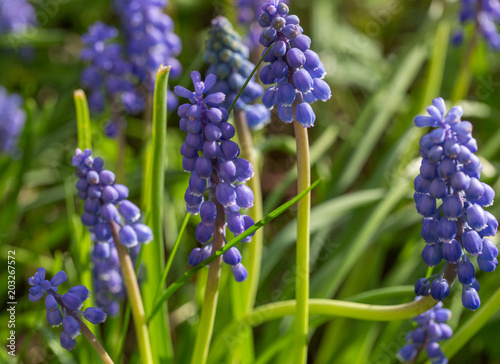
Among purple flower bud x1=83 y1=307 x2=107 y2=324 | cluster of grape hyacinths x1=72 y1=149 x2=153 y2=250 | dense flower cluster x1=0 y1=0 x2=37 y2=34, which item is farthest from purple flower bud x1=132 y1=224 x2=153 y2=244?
dense flower cluster x1=0 y1=0 x2=37 y2=34

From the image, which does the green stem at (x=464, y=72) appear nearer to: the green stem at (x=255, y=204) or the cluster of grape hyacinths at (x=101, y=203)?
the green stem at (x=255, y=204)

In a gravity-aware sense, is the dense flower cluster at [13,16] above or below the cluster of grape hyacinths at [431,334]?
below

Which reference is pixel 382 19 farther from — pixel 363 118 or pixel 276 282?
pixel 276 282

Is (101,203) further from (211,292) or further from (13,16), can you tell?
(13,16)

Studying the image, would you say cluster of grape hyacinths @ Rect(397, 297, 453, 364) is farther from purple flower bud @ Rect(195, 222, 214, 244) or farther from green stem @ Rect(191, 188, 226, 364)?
purple flower bud @ Rect(195, 222, 214, 244)

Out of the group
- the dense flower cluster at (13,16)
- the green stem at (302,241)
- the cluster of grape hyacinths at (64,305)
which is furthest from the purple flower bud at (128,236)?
the dense flower cluster at (13,16)
